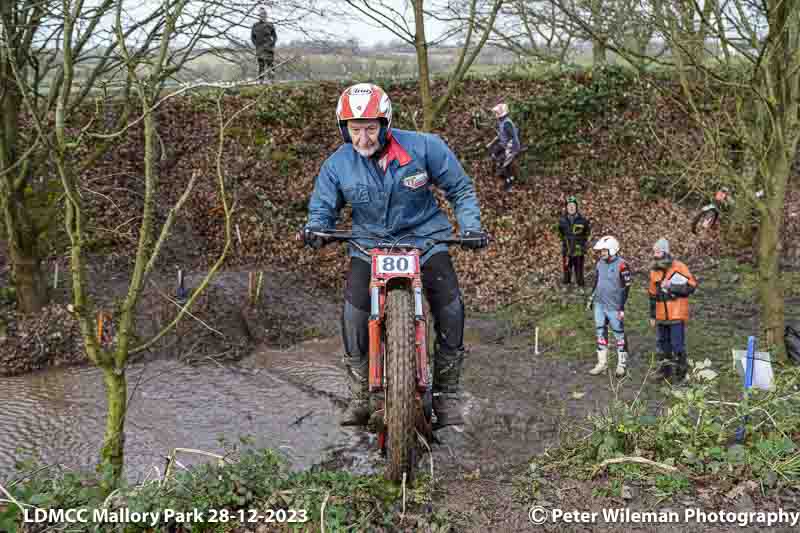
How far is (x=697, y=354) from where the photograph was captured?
30.0 feet

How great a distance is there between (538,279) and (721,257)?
4293 mm

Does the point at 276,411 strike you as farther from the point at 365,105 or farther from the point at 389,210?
the point at 365,105

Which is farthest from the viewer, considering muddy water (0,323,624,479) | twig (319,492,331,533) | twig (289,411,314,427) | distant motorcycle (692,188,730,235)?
distant motorcycle (692,188,730,235)

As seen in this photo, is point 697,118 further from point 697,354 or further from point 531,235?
point 531,235

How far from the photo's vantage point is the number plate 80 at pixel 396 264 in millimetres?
4227

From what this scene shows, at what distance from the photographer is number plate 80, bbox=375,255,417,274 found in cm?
423

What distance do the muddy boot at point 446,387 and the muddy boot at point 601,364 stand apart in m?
4.35

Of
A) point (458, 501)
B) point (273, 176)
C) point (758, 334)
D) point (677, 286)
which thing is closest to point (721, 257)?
point (758, 334)

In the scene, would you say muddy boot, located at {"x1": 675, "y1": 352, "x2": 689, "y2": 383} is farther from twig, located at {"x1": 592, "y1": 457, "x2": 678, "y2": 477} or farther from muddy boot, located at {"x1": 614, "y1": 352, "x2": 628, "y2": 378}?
twig, located at {"x1": 592, "y1": 457, "x2": 678, "y2": 477}

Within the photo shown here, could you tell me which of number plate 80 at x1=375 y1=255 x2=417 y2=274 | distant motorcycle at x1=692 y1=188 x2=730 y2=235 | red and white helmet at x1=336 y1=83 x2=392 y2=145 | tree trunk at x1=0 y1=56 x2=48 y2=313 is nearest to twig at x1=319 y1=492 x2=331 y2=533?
number plate 80 at x1=375 y1=255 x2=417 y2=274

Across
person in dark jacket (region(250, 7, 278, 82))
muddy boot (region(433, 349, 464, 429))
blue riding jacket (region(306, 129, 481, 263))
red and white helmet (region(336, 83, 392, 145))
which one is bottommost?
muddy boot (region(433, 349, 464, 429))

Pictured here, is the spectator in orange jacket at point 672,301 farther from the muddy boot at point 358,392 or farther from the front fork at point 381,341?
the front fork at point 381,341

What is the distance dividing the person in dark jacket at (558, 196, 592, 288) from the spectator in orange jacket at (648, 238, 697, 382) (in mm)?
3908

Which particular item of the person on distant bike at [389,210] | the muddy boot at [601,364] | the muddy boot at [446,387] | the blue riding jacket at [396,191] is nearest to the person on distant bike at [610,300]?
the muddy boot at [601,364]
